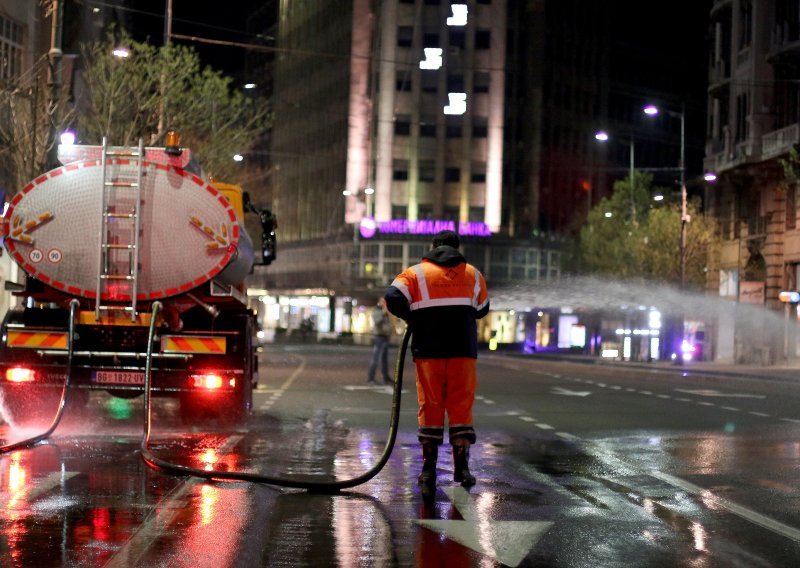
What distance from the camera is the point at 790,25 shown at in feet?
168

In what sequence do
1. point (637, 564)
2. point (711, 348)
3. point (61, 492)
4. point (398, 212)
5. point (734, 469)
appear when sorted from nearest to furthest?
point (637, 564)
point (61, 492)
point (734, 469)
point (711, 348)
point (398, 212)

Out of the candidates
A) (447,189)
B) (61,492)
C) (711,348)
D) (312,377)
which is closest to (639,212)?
(711,348)

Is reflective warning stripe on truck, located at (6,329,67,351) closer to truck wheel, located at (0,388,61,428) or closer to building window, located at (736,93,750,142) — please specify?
truck wheel, located at (0,388,61,428)

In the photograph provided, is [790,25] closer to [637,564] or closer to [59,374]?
[59,374]

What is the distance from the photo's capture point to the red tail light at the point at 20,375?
15930 millimetres

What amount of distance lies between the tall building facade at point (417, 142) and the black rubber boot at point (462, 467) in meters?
85.1

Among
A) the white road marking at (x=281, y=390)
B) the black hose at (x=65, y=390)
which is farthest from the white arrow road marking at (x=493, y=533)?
the white road marking at (x=281, y=390)

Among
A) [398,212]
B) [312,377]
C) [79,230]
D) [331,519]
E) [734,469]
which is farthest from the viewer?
[398,212]

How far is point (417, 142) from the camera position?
100m

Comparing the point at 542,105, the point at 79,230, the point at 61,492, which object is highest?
the point at 542,105

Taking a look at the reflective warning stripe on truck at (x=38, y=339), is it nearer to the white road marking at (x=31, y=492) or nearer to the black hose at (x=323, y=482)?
the black hose at (x=323, y=482)

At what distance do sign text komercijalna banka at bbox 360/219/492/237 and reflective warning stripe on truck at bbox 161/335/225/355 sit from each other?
82799 millimetres

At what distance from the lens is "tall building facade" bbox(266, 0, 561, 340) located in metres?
98.6

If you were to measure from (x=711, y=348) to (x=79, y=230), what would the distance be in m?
47.4
